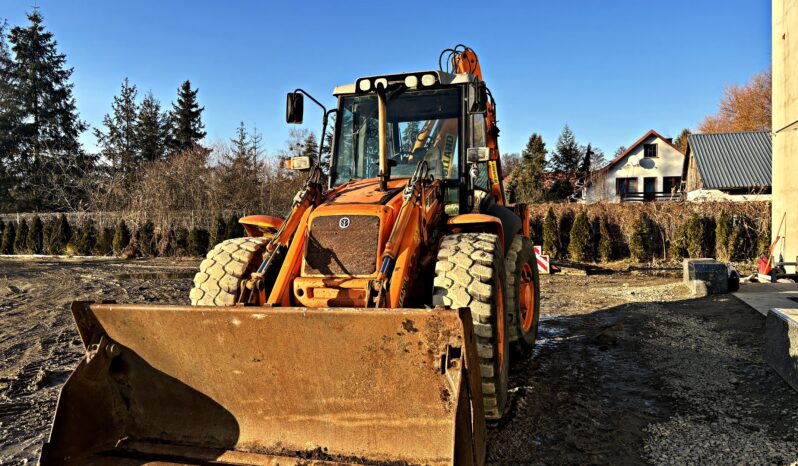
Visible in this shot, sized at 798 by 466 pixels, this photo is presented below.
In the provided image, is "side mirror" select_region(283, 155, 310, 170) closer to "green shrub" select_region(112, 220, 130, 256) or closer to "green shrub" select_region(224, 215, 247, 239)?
"green shrub" select_region(224, 215, 247, 239)

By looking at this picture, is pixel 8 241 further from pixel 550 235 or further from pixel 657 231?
pixel 657 231

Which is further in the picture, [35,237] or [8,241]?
[8,241]

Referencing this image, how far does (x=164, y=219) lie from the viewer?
2134 centimetres

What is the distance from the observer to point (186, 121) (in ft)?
124

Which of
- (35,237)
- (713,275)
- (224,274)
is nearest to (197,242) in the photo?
(35,237)

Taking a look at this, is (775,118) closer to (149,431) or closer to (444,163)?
(444,163)

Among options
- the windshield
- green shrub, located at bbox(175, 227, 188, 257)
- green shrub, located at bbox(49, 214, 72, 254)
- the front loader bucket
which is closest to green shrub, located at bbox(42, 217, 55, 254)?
green shrub, located at bbox(49, 214, 72, 254)

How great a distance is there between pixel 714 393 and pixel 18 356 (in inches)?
271

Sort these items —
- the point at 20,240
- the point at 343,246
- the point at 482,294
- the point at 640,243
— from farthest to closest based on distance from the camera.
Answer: the point at 20,240, the point at 640,243, the point at 343,246, the point at 482,294

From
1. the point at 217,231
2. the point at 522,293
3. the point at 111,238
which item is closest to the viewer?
the point at 522,293

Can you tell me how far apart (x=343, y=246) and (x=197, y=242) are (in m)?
17.8

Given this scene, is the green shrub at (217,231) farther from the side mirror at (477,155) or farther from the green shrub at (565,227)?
the side mirror at (477,155)

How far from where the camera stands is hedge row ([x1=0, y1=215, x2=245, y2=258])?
20.3 m

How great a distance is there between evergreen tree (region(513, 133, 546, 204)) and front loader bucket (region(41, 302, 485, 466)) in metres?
37.9
